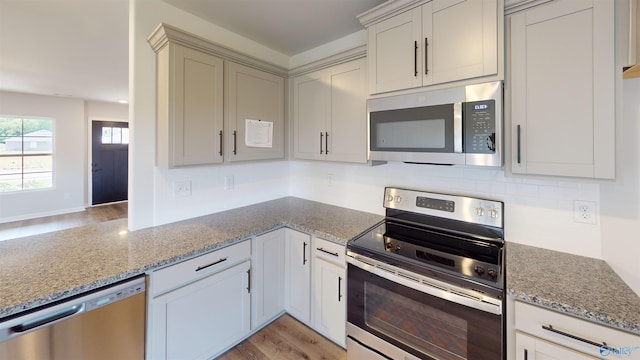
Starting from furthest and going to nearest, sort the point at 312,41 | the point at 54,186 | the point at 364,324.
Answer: the point at 54,186, the point at 312,41, the point at 364,324

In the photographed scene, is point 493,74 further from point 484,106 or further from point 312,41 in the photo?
point 312,41

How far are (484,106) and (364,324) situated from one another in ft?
4.62

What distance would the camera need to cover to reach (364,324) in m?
1.54

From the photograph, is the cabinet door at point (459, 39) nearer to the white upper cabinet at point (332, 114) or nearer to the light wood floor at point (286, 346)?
the white upper cabinet at point (332, 114)

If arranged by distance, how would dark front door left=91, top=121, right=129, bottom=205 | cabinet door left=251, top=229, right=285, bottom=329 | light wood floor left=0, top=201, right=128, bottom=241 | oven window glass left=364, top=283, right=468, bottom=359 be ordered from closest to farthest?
oven window glass left=364, top=283, right=468, bottom=359 → cabinet door left=251, top=229, right=285, bottom=329 → light wood floor left=0, top=201, right=128, bottom=241 → dark front door left=91, top=121, right=129, bottom=205

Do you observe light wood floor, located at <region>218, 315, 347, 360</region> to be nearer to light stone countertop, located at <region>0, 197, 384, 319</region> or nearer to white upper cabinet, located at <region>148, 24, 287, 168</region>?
light stone countertop, located at <region>0, 197, 384, 319</region>

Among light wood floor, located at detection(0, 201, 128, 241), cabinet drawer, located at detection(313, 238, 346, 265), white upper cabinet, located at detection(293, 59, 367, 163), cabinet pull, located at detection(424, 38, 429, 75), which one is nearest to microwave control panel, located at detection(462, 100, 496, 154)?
cabinet pull, located at detection(424, 38, 429, 75)

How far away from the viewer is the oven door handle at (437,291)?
1113mm

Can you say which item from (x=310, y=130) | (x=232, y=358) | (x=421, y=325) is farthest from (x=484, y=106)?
(x=232, y=358)

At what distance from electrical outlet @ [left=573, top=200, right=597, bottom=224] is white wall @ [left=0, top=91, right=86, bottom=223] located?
8645mm

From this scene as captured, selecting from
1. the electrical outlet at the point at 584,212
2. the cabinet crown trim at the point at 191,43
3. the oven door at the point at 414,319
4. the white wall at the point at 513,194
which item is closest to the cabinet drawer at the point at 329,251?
the oven door at the point at 414,319

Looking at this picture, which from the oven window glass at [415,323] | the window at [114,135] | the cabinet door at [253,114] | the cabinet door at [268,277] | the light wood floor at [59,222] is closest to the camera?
the oven window glass at [415,323]

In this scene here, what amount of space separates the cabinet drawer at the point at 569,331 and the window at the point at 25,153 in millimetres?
8524

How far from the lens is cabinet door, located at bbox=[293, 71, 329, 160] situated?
7.39 feet
